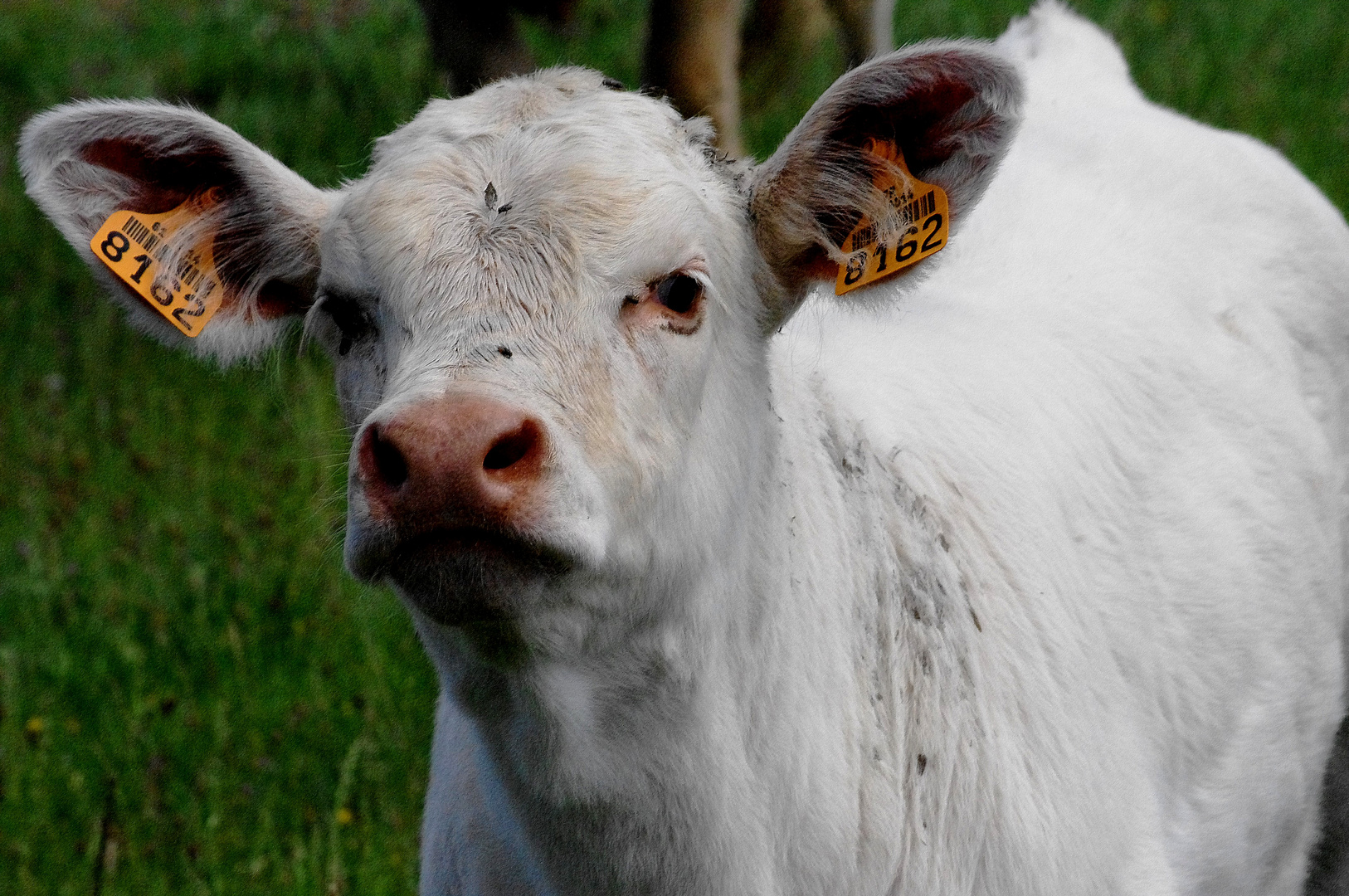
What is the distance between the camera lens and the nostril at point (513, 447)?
2.26 m

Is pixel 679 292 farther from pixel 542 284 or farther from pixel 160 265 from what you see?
pixel 160 265

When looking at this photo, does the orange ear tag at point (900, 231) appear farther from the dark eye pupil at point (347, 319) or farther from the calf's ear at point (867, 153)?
the dark eye pupil at point (347, 319)

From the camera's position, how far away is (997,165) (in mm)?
2939

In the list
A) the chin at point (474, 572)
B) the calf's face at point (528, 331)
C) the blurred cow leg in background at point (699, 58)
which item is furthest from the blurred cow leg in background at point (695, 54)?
the chin at point (474, 572)

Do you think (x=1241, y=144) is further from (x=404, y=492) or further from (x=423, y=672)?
(x=404, y=492)

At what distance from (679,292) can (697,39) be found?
2.88m

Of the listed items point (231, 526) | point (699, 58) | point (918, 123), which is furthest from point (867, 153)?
point (231, 526)

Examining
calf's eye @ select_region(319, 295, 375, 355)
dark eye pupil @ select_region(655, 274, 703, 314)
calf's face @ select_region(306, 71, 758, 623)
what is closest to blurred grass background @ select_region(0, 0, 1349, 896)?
calf's eye @ select_region(319, 295, 375, 355)

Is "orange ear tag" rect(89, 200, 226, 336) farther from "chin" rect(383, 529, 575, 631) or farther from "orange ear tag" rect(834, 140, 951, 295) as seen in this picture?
"orange ear tag" rect(834, 140, 951, 295)

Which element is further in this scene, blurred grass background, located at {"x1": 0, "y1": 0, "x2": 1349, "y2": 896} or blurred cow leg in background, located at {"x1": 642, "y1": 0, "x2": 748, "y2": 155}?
blurred cow leg in background, located at {"x1": 642, "y1": 0, "x2": 748, "y2": 155}

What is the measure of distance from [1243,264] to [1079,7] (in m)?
6.71

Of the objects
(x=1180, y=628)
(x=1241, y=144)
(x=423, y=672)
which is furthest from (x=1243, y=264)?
(x=423, y=672)

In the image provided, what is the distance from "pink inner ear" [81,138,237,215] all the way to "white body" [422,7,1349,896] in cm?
98

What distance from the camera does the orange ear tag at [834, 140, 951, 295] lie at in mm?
2951
